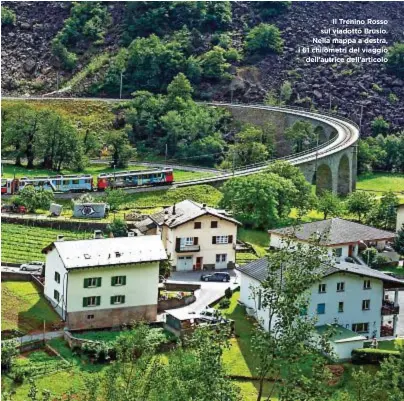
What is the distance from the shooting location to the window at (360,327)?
44.9 m

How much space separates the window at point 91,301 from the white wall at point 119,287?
0.14 metres

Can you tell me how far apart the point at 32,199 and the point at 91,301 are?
68.1 feet

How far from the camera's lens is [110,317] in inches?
1769

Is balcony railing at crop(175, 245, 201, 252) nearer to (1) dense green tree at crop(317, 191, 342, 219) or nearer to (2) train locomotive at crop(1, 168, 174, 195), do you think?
(1) dense green tree at crop(317, 191, 342, 219)

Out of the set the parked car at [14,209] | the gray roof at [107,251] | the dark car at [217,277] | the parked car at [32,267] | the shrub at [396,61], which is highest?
the shrub at [396,61]

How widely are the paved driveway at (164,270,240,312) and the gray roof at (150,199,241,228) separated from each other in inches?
121

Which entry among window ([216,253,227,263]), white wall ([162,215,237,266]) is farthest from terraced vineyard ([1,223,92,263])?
window ([216,253,227,263])

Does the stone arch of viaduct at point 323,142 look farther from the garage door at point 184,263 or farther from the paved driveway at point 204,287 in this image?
the paved driveway at point 204,287

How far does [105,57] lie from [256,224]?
56473 mm

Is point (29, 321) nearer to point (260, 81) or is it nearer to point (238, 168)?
point (238, 168)

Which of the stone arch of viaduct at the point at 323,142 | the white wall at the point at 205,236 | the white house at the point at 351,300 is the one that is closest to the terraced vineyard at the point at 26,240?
the white wall at the point at 205,236

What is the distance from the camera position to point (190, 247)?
55.1 meters

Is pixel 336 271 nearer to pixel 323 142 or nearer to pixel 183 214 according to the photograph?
pixel 183 214

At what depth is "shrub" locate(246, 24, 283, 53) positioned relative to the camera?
382ft
